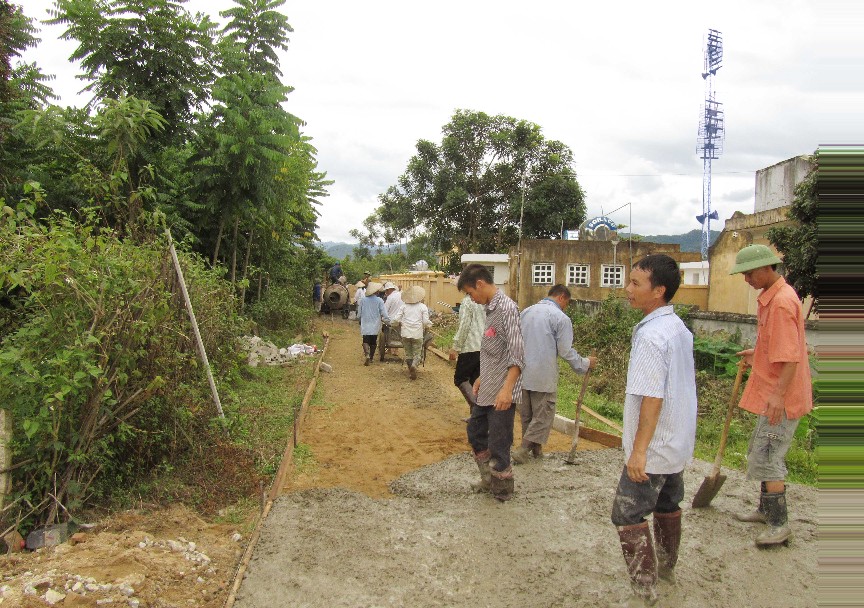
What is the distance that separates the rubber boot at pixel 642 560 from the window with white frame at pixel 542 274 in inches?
912

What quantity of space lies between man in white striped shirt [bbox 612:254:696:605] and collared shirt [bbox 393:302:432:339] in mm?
8459

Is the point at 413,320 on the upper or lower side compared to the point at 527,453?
upper

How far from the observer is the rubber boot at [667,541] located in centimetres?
371

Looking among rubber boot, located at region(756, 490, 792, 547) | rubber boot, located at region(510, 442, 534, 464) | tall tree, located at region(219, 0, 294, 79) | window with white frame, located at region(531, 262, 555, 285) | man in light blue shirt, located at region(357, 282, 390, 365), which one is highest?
tall tree, located at region(219, 0, 294, 79)

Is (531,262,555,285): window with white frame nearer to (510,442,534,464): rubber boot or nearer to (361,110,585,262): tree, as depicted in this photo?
(361,110,585,262): tree

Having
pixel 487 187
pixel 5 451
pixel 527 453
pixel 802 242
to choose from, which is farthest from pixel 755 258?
pixel 487 187

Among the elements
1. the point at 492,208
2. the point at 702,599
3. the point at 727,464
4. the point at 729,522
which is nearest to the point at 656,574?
the point at 702,599

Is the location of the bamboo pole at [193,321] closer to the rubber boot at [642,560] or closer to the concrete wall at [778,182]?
the rubber boot at [642,560]

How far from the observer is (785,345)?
4.05 m

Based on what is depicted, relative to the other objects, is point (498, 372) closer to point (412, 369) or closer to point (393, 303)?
point (412, 369)

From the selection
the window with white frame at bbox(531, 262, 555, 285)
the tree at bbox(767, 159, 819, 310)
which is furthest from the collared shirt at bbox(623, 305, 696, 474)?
the window with white frame at bbox(531, 262, 555, 285)

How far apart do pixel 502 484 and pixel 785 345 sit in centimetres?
237

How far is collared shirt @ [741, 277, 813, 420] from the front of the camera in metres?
4.06

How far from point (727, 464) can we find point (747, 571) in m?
3.04
